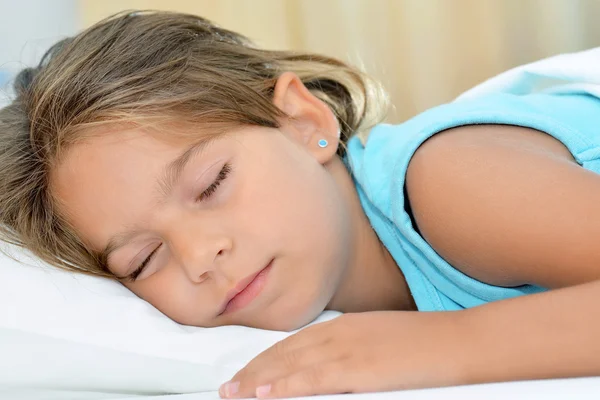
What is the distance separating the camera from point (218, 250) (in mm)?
900

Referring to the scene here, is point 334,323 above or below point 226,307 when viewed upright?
above

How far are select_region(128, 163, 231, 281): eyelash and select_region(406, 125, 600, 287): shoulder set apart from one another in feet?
0.78

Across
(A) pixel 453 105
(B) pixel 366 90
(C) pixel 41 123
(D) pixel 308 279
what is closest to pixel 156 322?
(D) pixel 308 279

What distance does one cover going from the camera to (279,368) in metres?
0.73

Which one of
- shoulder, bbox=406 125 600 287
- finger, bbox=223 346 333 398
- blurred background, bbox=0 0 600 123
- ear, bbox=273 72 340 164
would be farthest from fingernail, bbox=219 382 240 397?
blurred background, bbox=0 0 600 123

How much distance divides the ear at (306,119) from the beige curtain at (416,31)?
0.76 metres

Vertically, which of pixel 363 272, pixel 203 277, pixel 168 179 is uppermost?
pixel 168 179

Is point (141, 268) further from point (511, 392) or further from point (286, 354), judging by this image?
point (511, 392)

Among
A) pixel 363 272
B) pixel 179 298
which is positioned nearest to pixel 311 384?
pixel 179 298

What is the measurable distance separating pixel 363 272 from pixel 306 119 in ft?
0.83

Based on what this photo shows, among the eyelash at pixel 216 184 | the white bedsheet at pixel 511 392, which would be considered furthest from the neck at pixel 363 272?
the white bedsheet at pixel 511 392

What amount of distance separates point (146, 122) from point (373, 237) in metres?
0.40

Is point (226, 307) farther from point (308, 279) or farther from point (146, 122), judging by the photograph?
point (146, 122)

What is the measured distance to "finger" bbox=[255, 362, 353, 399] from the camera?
69 cm
